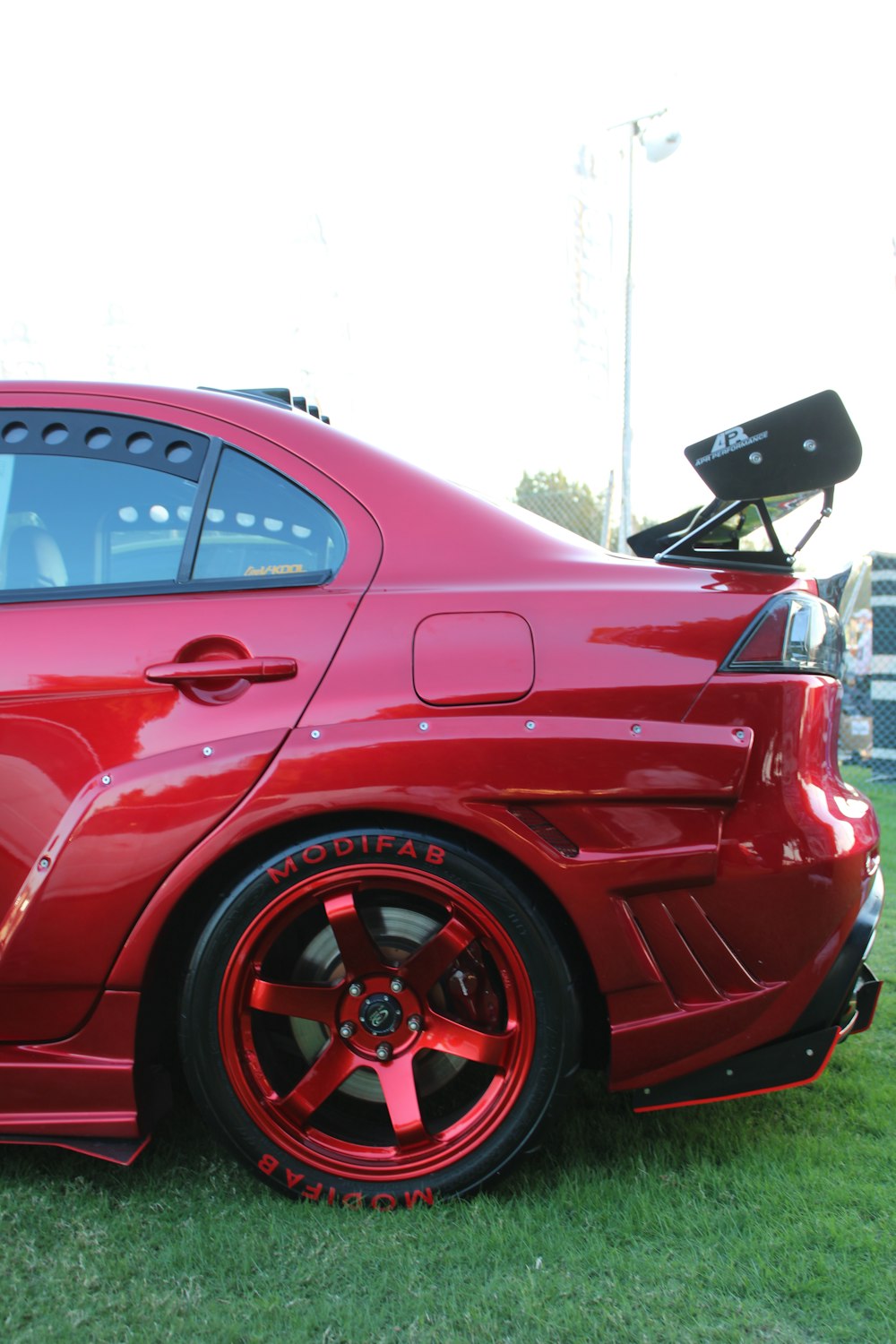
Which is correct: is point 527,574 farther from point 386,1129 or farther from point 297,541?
point 386,1129

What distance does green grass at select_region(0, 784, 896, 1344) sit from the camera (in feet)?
4.70

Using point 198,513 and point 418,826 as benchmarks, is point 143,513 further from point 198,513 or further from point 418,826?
point 418,826

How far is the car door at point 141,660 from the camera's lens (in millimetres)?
1683

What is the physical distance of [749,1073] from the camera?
1747mm

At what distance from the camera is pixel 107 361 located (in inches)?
667

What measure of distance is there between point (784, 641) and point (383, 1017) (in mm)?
980

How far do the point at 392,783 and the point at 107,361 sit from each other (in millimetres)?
17268

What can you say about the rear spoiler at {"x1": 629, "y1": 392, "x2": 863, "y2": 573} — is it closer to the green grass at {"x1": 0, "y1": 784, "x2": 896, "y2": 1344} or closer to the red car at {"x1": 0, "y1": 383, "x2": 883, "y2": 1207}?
the red car at {"x1": 0, "y1": 383, "x2": 883, "y2": 1207}

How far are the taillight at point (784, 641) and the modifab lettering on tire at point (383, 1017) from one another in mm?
575

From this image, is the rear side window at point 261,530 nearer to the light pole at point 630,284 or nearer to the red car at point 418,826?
the red car at point 418,826

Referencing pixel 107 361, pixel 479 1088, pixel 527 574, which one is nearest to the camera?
pixel 527 574

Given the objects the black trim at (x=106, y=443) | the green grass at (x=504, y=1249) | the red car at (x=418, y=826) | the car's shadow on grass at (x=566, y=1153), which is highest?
the black trim at (x=106, y=443)

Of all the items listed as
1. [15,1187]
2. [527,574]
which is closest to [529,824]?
[527,574]

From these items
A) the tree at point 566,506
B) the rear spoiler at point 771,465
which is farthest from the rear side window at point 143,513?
the tree at point 566,506
